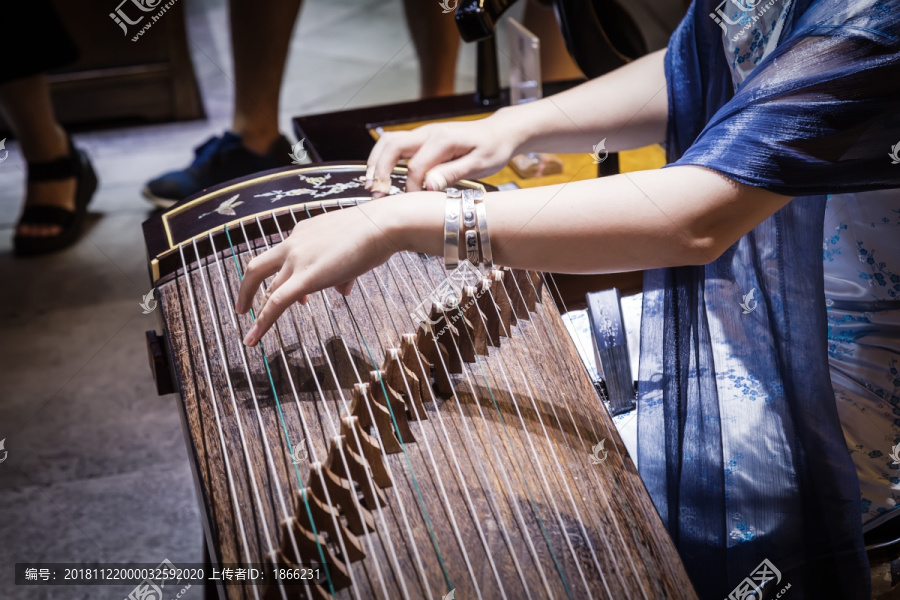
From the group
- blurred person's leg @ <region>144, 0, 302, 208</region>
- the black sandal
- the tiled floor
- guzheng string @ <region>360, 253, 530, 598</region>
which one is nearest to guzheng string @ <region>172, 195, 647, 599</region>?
guzheng string @ <region>360, 253, 530, 598</region>

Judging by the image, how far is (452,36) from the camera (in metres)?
2.79

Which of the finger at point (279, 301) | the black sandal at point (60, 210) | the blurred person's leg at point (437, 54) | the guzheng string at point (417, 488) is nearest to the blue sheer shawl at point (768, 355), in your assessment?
the guzheng string at point (417, 488)

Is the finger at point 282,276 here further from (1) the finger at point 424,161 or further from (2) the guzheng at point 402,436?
(1) the finger at point 424,161

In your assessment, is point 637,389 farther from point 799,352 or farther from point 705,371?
point 799,352

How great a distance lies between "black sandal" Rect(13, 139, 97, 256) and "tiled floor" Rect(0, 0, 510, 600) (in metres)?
0.06

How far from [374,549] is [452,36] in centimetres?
228

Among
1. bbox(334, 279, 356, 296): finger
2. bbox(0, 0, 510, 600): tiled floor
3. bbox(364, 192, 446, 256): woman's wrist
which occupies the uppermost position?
bbox(364, 192, 446, 256): woman's wrist

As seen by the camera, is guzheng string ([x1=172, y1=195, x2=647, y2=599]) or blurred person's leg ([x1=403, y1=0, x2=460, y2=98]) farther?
blurred person's leg ([x1=403, y1=0, x2=460, y2=98])

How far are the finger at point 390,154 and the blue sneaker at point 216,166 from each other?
1545mm

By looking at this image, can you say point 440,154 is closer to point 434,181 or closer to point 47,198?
point 434,181

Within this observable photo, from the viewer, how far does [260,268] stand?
3.25 ft

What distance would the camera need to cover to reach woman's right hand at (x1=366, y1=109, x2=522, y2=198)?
1.24m

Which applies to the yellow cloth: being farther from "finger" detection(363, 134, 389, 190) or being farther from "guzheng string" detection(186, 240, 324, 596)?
"guzheng string" detection(186, 240, 324, 596)

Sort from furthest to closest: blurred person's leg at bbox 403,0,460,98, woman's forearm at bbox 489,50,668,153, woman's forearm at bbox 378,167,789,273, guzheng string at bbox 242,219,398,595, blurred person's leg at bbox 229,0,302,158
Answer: blurred person's leg at bbox 403,0,460,98, blurred person's leg at bbox 229,0,302,158, woman's forearm at bbox 489,50,668,153, woman's forearm at bbox 378,167,789,273, guzheng string at bbox 242,219,398,595
